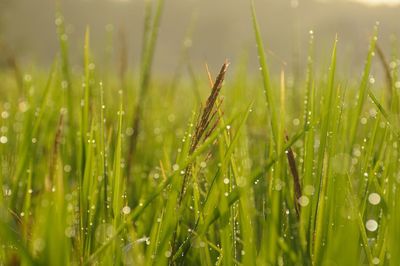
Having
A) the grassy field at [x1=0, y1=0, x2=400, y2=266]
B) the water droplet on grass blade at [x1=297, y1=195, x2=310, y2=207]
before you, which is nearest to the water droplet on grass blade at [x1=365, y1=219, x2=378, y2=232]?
the grassy field at [x1=0, y1=0, x2=400, y2=266]

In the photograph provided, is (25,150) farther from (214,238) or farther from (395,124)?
(395,124)

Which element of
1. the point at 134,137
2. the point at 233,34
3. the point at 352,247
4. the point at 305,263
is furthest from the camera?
the point at 233,34

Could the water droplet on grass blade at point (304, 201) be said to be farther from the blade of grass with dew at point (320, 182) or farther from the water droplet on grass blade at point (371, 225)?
the water droplet on grass blade at point (371, 225)

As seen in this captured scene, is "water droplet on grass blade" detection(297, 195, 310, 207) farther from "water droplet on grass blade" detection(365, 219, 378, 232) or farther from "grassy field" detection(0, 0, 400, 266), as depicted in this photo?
"water droplet on grass blade" detection(365, 219, 378, 232)

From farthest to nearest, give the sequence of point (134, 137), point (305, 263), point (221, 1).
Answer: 1. point (221, 1)
2. point (134, 137)
3. point (305, 263)

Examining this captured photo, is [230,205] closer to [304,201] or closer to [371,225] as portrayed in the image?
[304,201]

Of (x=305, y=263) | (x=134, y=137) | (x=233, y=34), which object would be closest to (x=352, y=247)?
(x=305, y=263)

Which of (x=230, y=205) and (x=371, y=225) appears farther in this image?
(x=371, y=225)

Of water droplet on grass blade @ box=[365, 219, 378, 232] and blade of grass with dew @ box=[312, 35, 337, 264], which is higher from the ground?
blade of grass with dew @ box=[312, 35, 337, 264]

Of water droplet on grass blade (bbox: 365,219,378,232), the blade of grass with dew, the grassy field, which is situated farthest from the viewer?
water droplet on grass blade (bbox: 365,219,378,232)

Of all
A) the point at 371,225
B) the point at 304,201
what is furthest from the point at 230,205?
the point at 371,225


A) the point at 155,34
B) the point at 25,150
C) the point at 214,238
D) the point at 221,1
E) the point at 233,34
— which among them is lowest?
the point at 214,238
